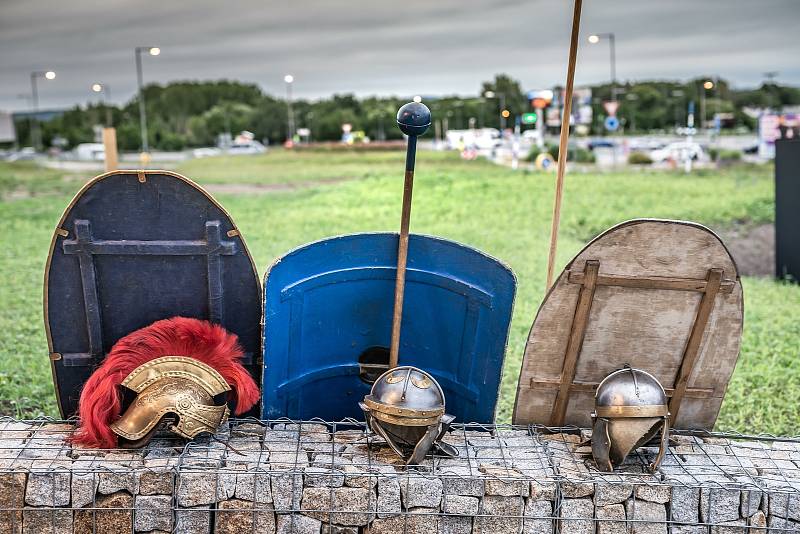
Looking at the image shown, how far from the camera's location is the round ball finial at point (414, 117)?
145 inches

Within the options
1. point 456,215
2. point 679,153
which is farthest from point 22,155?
point 456,215

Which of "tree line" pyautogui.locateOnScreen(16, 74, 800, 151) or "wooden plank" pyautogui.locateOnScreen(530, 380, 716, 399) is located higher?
"tree line" pyautogui.locateOnScreen(16, 74, 800, 151)

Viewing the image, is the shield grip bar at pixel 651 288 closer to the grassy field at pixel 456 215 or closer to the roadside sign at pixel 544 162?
the grassy field at pixel 456 215

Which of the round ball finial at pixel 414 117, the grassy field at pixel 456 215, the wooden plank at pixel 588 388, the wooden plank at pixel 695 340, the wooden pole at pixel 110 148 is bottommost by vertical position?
the grassy field at pixel 456 215

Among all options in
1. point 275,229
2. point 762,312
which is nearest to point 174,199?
point 762,312

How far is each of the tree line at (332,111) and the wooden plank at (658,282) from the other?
2346 cm

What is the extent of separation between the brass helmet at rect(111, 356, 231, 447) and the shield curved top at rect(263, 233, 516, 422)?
0.92 ft

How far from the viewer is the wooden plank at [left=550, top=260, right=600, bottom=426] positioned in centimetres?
382

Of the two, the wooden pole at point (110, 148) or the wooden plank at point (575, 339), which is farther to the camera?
the wooden pole at point (110, 148)

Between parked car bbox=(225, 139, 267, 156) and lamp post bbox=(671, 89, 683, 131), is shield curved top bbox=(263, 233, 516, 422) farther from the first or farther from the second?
lamp post bbox=(671, 89, 683, 131)

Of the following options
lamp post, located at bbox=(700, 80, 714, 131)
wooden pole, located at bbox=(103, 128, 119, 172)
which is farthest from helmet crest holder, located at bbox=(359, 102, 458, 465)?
lamp post, located at bbox=(700, 80, 714, 131)

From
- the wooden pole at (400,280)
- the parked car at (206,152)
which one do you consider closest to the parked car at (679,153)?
the parked car at (206,152)

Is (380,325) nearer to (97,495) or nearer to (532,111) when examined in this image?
(97,495)

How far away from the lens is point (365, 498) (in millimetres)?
3572
